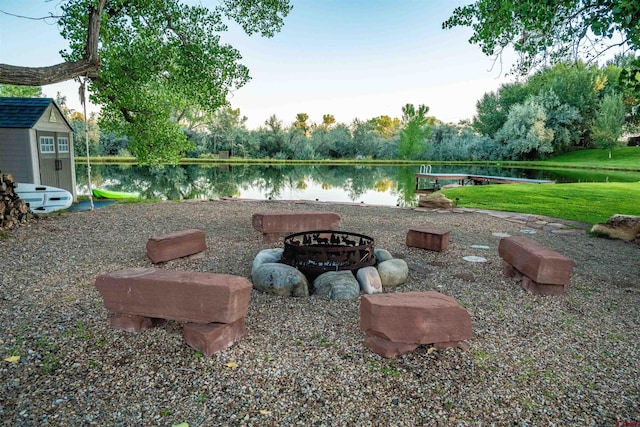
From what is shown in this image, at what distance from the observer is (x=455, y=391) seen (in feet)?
8.25

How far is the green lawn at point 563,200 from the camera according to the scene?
1004 cm

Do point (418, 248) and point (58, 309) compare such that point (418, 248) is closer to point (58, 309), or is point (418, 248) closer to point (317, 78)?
point (58, 309)

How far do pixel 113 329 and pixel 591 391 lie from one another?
3.76 m

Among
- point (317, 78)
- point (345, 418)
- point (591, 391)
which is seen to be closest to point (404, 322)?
point (345, 418)

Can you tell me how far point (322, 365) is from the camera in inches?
109

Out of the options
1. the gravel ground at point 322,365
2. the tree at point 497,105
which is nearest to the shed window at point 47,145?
the gravel ground at point 322,365

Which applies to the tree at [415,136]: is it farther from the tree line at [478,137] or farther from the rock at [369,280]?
the rock at [369,280]

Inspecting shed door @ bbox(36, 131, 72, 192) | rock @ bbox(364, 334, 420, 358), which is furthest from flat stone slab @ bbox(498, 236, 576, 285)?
shed door @ bbox(36, 131, 72, 192)

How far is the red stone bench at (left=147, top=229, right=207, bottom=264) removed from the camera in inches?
204

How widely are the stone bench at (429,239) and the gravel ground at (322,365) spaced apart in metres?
1.10

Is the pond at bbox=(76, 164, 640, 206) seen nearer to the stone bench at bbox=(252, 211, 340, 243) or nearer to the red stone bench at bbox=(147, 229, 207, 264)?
the stone bench at bbox=(252, 211, 340, 243)

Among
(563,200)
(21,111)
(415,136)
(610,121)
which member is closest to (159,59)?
(21,111)

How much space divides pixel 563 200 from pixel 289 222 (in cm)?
1030

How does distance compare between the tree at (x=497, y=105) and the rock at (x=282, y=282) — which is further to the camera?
the tree at (x=497, y=105)
